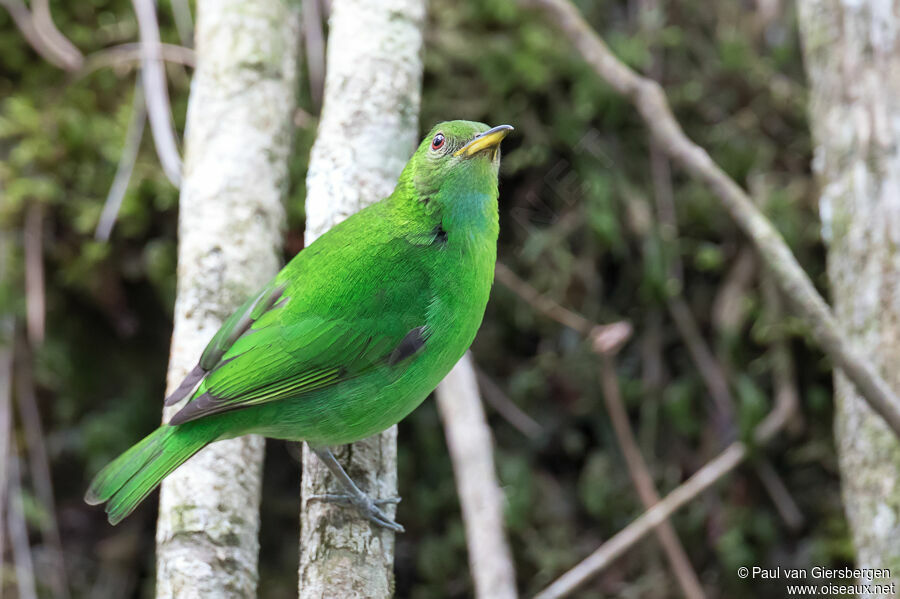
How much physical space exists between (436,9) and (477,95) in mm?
487

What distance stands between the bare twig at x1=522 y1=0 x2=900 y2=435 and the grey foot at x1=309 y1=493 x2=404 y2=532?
1.35 meters

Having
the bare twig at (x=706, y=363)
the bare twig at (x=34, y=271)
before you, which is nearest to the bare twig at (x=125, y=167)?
the bare twig at (x=34, y=271)

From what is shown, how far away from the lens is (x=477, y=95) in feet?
13.5

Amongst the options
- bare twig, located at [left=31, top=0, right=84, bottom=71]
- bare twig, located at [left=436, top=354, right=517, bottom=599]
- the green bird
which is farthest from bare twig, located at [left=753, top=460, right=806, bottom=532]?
bare twig, located at [left=31, top=0, right=84, bottom=71]

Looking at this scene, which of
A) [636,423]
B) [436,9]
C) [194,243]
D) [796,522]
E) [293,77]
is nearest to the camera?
[194,243]

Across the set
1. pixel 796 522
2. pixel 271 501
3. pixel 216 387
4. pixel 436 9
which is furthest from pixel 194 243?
pixel 796 522

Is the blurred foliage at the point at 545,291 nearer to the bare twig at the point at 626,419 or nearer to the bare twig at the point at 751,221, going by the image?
the bare twig at the point at 626,419

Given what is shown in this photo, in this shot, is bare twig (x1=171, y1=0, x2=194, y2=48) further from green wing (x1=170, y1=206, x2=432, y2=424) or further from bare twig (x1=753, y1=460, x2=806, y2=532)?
bare twig (x1=753, y1=460, x2=806, y2=532)

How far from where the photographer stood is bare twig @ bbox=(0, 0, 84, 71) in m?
3.79

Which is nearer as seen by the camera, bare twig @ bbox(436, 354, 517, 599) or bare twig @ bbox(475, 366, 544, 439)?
bare twig @ bbox(436, 354, 517, 599)

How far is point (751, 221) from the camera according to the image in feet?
9.22

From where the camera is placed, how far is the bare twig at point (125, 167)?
3.49 metres

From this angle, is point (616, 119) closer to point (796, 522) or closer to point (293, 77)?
point (293, 77)

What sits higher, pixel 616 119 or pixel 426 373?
pixel 616 119
